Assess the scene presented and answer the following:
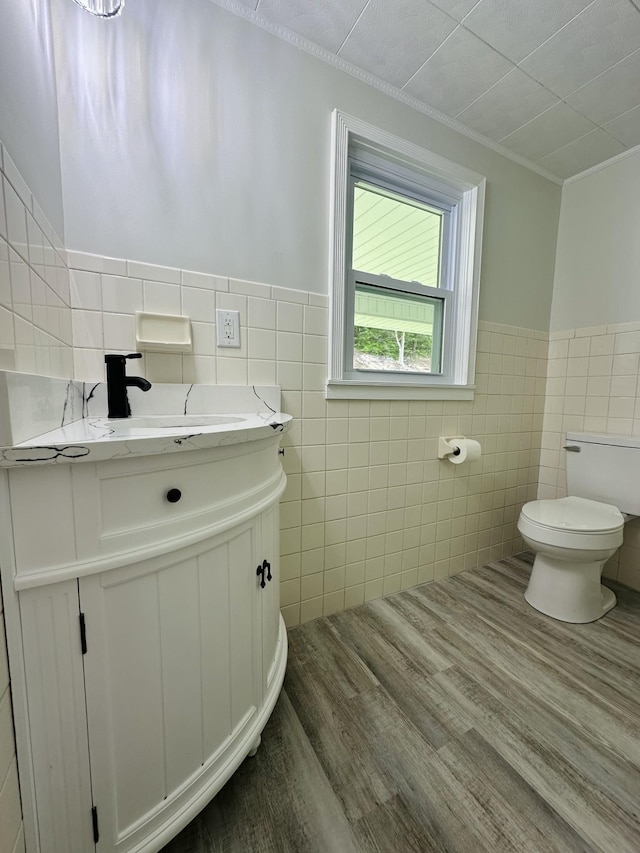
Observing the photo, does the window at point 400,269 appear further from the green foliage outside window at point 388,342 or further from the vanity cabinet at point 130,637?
the vanity cabinet at point 130,637

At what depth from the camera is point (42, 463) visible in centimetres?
46

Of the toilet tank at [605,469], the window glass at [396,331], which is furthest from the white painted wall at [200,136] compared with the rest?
the toilet tank at [605,469]

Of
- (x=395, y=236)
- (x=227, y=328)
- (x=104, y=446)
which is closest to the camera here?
(x=104, y=446)

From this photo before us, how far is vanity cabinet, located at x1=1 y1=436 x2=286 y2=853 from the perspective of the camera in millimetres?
496

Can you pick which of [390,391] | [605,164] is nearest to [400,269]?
[390,391]

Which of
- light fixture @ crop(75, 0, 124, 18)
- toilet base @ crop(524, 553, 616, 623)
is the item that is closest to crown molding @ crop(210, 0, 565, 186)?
light fixture @ crop(75, 0, 124, 18)

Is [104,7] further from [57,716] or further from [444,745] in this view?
[444,745]

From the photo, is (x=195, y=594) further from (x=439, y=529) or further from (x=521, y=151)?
(x=521, y=151)

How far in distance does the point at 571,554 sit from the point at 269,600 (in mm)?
1249

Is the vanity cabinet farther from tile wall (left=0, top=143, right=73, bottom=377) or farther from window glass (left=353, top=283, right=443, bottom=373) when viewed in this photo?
window glass (left=353, top=283, right=443, bottom=373)

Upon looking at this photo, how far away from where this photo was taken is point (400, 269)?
62.6 inches

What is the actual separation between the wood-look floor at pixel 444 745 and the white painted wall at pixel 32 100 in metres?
1.51

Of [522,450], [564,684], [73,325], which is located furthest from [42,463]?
[522,450]

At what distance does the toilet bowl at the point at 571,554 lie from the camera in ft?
4.31
